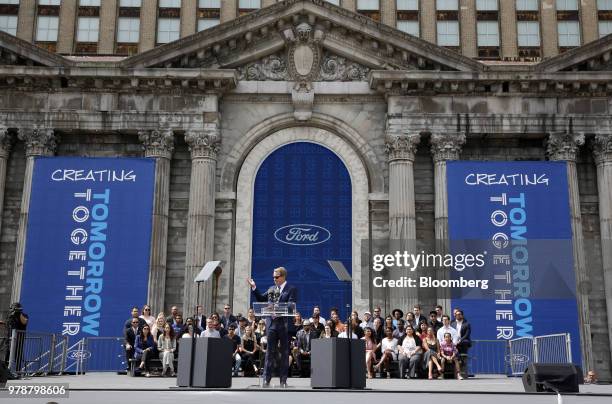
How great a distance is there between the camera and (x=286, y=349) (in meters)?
15.3

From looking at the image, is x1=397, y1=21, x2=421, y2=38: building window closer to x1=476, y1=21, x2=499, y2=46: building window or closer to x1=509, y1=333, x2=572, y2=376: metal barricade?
x1=476, y1=21, x2=499, y2=46: building window

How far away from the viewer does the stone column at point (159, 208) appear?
2753cm

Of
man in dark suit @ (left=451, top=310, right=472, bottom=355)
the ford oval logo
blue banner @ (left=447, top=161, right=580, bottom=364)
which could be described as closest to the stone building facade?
blue banner @ (left=447, top=161, right=580, bottom=364)

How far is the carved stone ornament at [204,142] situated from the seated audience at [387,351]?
10.9 meters

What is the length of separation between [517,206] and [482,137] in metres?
3.37

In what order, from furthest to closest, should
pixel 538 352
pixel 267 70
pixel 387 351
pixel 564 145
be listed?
pixel 267 70 → pixel 564 145 → pixel 538 352 → pixel 387 351

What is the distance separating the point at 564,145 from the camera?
2903 cm

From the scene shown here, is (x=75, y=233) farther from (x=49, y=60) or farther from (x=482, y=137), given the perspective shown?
(x=482, y=137)

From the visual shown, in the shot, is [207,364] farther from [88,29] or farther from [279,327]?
[88,29]

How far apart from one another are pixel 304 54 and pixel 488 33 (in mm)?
12003

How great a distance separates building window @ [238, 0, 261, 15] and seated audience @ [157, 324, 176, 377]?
20910mm

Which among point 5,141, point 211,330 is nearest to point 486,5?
point 5,141

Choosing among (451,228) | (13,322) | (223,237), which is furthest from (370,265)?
(13,322)

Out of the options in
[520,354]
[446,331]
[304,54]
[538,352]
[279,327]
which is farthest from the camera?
[304,54]
